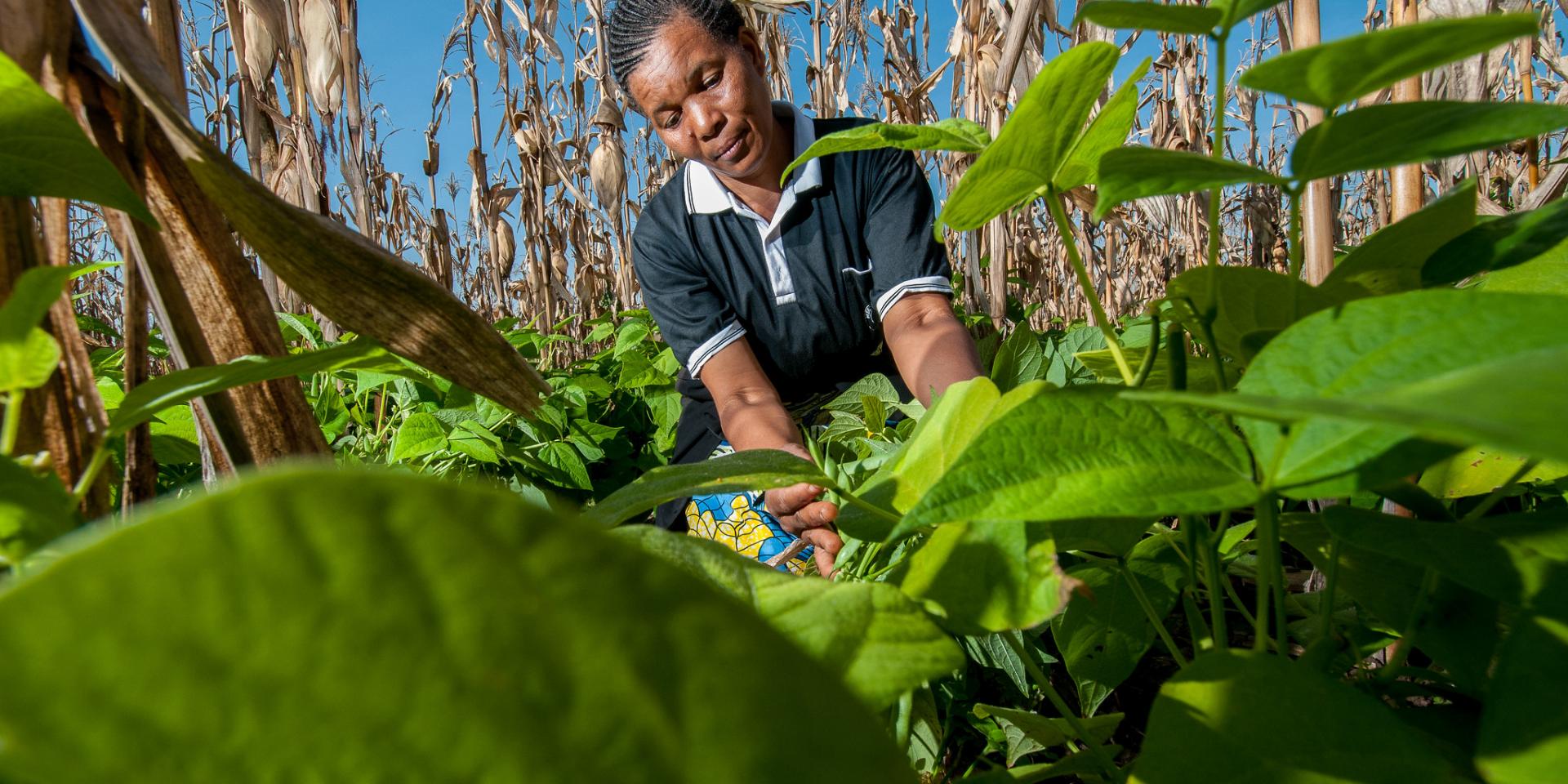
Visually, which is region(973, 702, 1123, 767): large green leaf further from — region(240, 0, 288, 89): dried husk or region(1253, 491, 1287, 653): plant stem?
region(240, 0, 288, 89): dried husk

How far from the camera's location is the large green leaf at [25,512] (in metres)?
0.20

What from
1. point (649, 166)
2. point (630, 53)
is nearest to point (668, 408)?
point (630, 53)

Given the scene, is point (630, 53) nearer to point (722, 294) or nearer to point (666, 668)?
point (722, 294)

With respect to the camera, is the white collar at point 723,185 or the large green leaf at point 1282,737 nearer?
the large green leaf at point 1282,737

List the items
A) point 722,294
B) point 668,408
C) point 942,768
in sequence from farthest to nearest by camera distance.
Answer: point 668,408 → point 722,294 → point 942,768

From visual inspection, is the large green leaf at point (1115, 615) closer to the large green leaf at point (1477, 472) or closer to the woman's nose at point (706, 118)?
the large green leaf at point (1477, 472)

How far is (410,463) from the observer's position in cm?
110

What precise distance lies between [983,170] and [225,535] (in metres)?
0.24

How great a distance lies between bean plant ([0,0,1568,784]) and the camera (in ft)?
0.31

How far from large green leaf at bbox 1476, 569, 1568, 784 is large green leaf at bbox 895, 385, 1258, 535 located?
6cm

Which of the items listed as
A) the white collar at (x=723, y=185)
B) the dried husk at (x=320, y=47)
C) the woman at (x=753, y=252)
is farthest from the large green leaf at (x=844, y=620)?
the dried husk at (x=320, y=47)

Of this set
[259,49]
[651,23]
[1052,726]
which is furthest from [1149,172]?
[259,49]

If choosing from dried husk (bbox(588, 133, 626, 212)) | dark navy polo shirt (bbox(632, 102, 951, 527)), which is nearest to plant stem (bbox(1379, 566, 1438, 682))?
dark navy polo shirt (bbox(632, 102, 951, 527))

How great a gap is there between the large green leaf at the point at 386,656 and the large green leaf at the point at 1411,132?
20 cm
